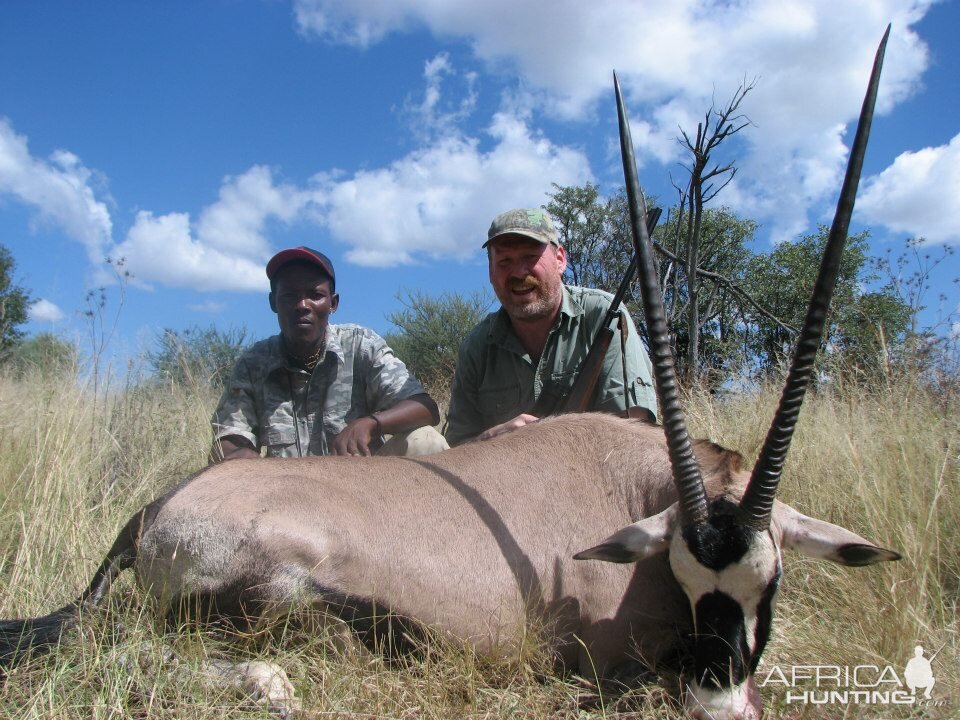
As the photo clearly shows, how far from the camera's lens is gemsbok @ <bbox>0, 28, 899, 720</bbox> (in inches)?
92.9

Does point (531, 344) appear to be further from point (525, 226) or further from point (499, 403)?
point (525, 226)

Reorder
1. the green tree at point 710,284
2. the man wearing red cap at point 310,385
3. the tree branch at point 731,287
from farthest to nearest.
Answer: the green tree at point 710,284 → the tree branch at point 731,287 → the man wearing red cap at point 310,385

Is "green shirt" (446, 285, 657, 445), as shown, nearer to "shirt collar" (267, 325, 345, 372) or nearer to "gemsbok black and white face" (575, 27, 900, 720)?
"shirt collar" (267, 325, 345, 372)

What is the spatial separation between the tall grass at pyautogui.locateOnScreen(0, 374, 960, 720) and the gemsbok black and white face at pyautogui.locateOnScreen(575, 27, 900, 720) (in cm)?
21

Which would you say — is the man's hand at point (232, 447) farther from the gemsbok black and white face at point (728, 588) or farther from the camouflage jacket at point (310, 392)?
the gemsbok black and white face at point (728, 588)

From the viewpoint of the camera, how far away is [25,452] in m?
4.87

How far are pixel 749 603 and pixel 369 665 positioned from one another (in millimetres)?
1310

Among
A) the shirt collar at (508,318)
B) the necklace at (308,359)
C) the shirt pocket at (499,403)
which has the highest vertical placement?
the shirt collar at (508,318)

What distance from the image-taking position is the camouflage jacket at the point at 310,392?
5133mm

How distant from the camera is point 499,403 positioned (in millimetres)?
4961

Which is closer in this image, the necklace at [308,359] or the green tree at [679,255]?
the necklace at [308,359]

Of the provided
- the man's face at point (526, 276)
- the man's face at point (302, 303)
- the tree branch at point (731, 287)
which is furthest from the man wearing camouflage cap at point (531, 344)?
the tree branch at point (731, 287)

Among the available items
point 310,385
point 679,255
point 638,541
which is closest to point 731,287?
point 679,255

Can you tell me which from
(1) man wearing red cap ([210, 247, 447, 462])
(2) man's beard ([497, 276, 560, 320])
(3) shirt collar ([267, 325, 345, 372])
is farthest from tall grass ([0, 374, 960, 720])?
(2) man's beard ([497, 276, 560, 320])
